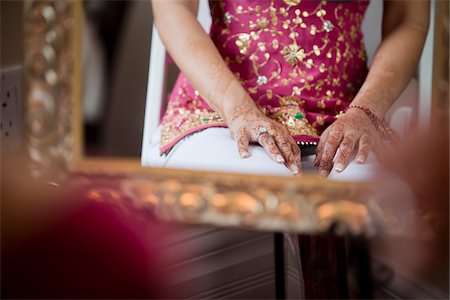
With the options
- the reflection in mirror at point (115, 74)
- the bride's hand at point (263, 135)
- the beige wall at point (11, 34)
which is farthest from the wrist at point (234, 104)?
the beige wall at point (11, 34)

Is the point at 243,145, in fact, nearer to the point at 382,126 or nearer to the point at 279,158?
the point at 279,158

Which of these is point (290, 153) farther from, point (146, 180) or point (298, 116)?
point (146, 180)

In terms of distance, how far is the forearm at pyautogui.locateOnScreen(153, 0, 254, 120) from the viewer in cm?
66

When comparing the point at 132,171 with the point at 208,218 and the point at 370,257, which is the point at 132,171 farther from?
the point at 370,257

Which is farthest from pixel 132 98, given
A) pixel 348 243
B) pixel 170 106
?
pixel 348 243

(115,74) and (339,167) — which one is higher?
(115,74)

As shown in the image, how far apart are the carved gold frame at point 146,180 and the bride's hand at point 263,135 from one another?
0.08 feet

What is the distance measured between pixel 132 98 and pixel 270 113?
0.16 meters

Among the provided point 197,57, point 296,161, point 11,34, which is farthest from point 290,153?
point 11,34

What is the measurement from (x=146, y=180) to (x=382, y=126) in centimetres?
26

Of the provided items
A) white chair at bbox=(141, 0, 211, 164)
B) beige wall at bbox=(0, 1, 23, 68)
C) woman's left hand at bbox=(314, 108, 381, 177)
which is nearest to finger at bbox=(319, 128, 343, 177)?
woman's left hand at bbox=(314, 108, 381, 177)

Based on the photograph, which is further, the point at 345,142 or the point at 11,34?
the point at 11,34

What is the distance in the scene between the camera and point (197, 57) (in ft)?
2.19

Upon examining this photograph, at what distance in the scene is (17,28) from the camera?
73 cm
